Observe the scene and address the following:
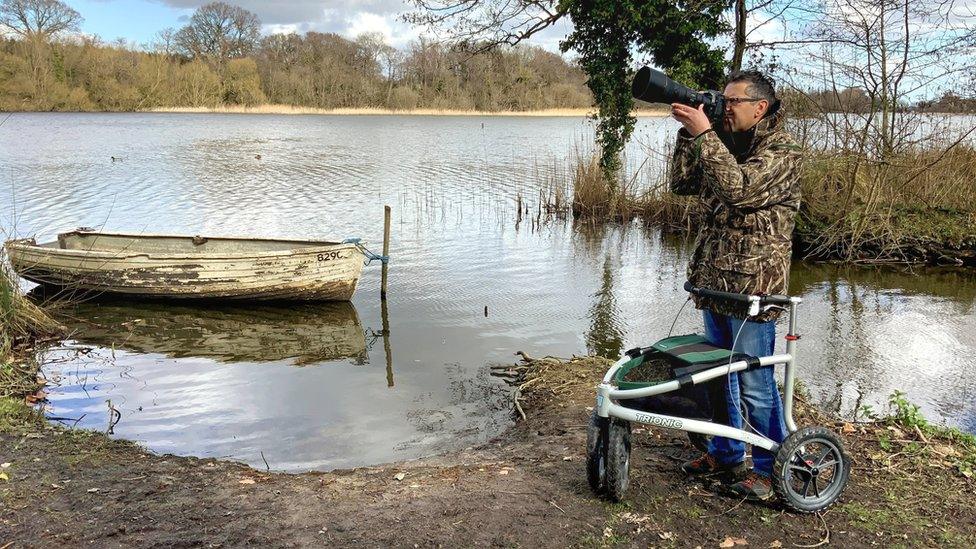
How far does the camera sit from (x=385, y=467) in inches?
193

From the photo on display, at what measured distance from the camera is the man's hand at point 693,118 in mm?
3229

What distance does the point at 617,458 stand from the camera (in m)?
3.47

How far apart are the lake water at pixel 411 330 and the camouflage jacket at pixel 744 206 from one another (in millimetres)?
3071

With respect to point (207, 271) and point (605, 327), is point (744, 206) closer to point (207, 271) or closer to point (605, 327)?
point (605, 327)

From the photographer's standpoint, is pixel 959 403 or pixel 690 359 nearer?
pixel 690 359

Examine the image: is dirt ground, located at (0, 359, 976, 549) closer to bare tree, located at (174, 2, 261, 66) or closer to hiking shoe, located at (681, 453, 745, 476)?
hiking shoe, located at (681, 453, 745, 476)

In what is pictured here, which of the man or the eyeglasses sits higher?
the eyeglasses

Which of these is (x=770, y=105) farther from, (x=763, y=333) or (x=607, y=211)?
(x=607, y=211)

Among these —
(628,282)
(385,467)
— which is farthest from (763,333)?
(628,282)

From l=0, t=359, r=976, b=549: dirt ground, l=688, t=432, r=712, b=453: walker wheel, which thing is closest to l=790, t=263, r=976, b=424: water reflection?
l=0, t=359, r=976, b=549: dirt ground

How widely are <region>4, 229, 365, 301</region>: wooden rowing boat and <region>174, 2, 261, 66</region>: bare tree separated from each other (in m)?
76.1

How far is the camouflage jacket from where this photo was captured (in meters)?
3.19

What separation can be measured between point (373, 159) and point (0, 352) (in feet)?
78.7

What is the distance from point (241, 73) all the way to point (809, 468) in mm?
75218
